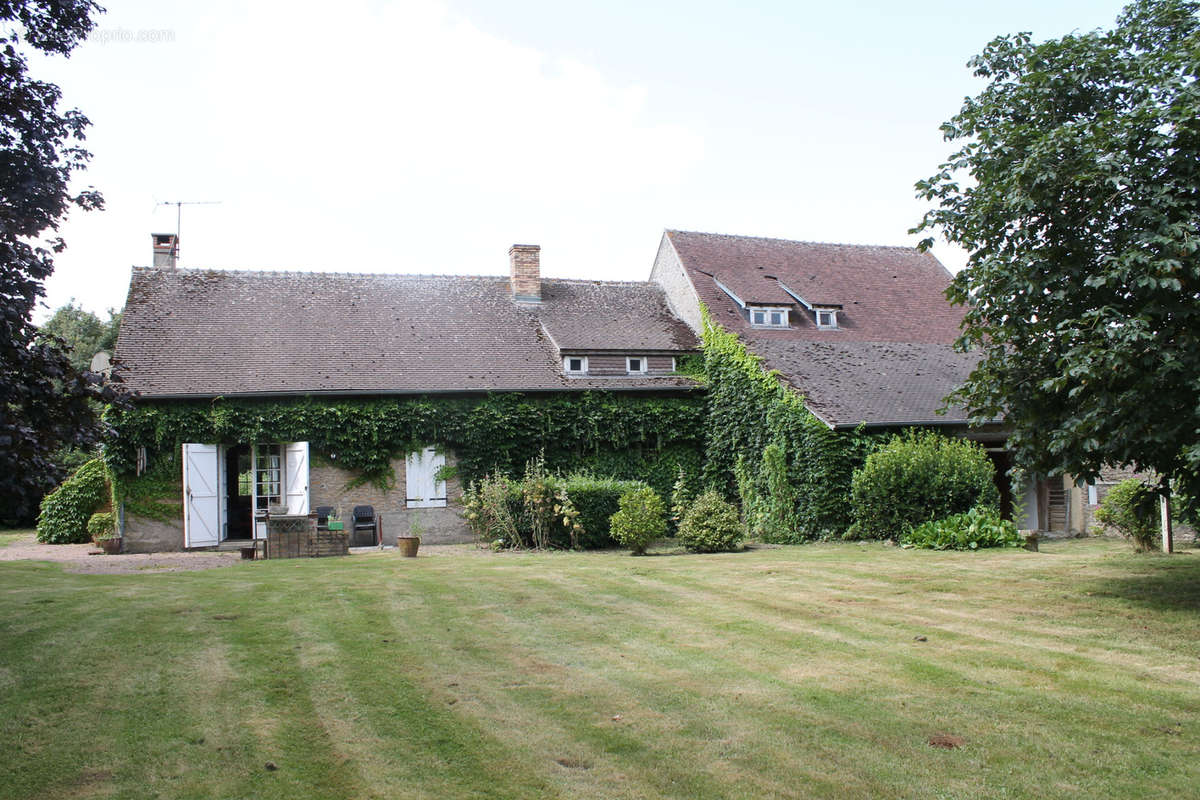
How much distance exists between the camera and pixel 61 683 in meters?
6.09

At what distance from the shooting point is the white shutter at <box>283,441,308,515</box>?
18172 mm

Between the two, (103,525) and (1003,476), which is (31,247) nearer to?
(103,525)

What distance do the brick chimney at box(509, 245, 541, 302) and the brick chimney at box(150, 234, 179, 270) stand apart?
28.0 ft

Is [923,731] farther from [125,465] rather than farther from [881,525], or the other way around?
[125,465]

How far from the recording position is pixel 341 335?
20797 millimetres

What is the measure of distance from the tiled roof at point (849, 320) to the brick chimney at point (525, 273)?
12.8ft

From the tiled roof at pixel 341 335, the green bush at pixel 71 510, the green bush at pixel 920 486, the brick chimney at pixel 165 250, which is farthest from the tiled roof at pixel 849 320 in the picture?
the green bush at pixel 71 510

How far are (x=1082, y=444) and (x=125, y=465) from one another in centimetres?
1705

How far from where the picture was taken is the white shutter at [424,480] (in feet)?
63.6

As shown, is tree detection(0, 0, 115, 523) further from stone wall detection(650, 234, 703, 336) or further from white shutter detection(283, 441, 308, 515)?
stone wall detection(650, 234, 703, 336)

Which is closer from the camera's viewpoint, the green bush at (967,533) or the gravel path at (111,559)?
the gravel path at (111,559)

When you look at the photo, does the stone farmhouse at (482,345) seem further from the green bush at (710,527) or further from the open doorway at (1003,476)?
the green bush at (710,527)

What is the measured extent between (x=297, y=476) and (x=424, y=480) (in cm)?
262

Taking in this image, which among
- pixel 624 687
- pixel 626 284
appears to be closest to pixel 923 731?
pixel 624 687
